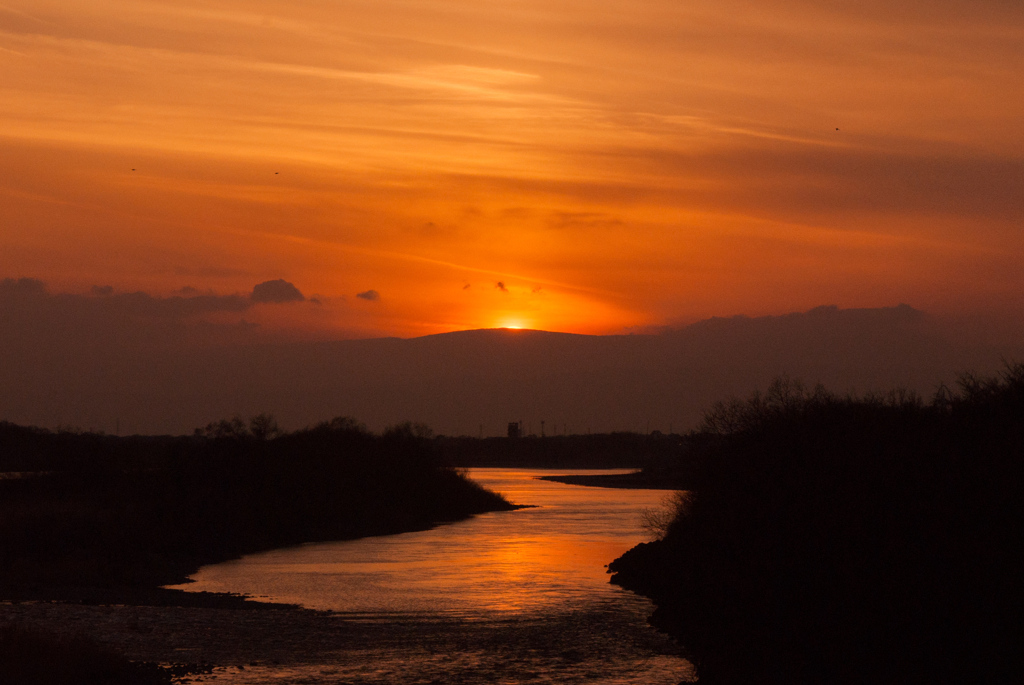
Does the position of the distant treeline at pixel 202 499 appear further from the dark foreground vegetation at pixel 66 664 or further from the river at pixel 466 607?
the dark foreground vegetation at pixel 66 664

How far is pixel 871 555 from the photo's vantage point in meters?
26.1

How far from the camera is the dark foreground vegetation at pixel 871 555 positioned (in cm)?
2212

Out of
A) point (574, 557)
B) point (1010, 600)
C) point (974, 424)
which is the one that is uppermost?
point (974, 424)

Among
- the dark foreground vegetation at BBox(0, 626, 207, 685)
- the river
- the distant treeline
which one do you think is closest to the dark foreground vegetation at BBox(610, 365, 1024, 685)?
the river

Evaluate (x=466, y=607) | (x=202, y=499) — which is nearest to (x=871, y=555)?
(x=466, y=607)

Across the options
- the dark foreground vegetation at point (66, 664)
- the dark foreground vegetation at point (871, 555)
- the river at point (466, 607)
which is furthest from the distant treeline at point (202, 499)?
the dark foreground vegetation at point (871, 555)

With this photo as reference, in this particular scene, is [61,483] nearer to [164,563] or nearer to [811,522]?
[164,563]

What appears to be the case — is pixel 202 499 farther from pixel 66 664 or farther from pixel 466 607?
pixel 66 664

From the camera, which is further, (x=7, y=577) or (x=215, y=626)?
(x=7, y=577)

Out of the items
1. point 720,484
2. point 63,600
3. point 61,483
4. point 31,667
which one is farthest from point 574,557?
point 61,483

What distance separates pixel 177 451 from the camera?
3509 inches

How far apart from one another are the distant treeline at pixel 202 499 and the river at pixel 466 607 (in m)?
3.99

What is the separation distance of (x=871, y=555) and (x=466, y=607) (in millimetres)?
18472

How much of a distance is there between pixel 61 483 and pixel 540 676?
78.8 m
